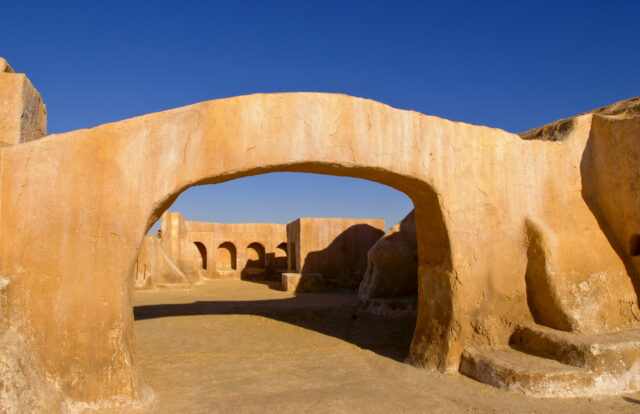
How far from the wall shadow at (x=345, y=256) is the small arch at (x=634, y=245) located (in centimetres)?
985

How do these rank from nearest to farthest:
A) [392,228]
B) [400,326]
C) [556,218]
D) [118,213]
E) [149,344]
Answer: [118,213]
[556,218]
[149,344]
[400,326]
[392,228]

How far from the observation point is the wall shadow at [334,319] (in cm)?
613

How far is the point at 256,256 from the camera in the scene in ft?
79.3

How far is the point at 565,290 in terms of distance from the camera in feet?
14.9

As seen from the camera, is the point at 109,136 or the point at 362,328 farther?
the point at 362,328

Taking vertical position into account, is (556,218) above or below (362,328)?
above

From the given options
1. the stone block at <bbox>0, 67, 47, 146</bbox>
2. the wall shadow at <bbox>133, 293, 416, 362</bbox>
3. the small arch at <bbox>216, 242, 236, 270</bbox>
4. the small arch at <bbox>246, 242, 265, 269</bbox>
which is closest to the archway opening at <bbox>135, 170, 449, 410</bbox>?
the wall shadow at <bbox>133, 293, 416, 362</bbox>

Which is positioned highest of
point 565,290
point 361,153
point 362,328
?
point 361,153

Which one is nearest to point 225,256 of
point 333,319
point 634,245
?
point 333,319

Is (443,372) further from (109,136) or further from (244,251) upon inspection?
(244,251)

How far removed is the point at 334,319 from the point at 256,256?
54.5 ft

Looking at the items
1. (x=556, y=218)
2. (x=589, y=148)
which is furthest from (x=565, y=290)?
(x=589, y=148)

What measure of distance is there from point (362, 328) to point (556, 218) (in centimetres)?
351

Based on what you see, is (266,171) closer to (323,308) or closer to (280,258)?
(323,308)
